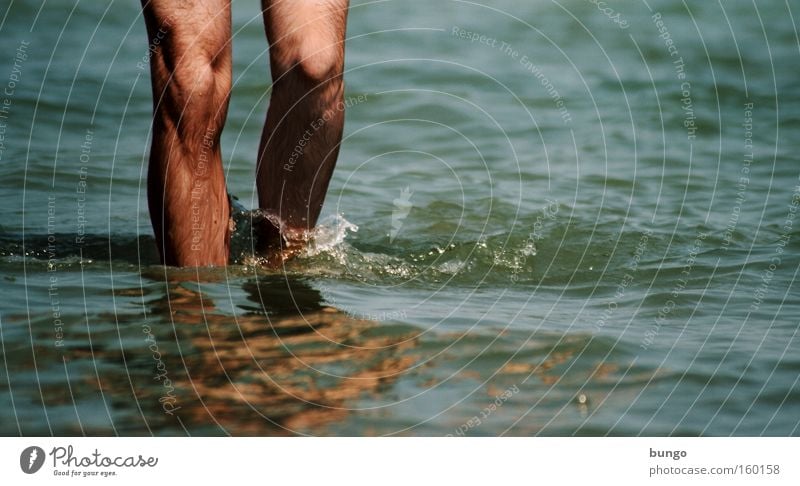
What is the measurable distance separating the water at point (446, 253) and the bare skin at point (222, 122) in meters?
0.11

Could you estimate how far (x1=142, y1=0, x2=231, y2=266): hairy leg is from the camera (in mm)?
3309

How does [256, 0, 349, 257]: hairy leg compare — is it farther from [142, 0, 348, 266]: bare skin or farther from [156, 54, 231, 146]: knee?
[156, 54, 231, 146]: knee

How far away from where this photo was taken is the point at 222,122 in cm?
350

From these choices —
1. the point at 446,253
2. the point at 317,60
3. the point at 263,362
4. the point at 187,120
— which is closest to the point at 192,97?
the point at 187,120

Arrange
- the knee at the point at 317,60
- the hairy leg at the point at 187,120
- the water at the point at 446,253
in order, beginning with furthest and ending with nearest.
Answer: the knee at the point at 317,60
the hairy leg at the point at 187,120
the water at the point at 446,253

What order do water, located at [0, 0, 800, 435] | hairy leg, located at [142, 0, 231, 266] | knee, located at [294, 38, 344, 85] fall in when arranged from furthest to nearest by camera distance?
knee, located at [294, 38, 344, 85] → hairy leg, located at [142, 0, 231, 266] → water, located at [0, 0, 800, 435]

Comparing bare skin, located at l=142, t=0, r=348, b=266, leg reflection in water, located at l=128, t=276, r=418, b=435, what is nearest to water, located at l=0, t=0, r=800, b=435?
leg reflection in water, located at l=128, t=276, r=418, b=435

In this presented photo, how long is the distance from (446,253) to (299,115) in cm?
81

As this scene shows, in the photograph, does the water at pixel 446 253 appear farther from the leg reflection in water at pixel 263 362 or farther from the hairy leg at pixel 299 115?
the hairy leg at pixel 299 115

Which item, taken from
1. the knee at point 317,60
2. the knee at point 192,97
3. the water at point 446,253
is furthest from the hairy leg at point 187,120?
the knee at point 317,60

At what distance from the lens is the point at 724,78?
7.45 m

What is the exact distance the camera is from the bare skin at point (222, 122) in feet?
11.0
